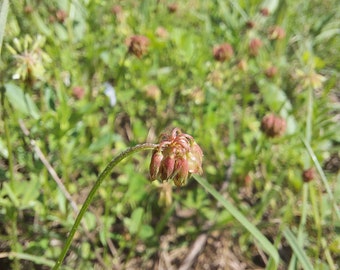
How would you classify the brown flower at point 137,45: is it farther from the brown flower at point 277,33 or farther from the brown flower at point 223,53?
the brown flower at point 277,33

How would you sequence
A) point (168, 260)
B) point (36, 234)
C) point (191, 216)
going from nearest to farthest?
point (36, 234)
point (168, 260)
point (191, 216)

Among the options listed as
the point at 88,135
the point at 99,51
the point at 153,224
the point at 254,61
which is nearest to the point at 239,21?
the point at 254,61

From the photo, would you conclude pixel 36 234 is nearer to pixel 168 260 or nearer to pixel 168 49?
pixel 168 260

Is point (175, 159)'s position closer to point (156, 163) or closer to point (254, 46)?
point (156, 163)

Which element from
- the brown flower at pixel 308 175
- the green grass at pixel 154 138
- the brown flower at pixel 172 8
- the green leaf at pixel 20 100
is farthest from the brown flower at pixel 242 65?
the green leaf at pixel 20 100

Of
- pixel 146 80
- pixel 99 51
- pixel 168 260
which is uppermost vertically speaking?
pixel 99 51

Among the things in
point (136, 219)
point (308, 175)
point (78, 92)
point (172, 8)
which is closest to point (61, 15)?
point (78, 92)

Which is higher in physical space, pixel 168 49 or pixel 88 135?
pixel 168 49

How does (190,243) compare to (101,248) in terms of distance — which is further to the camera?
(190,243)
